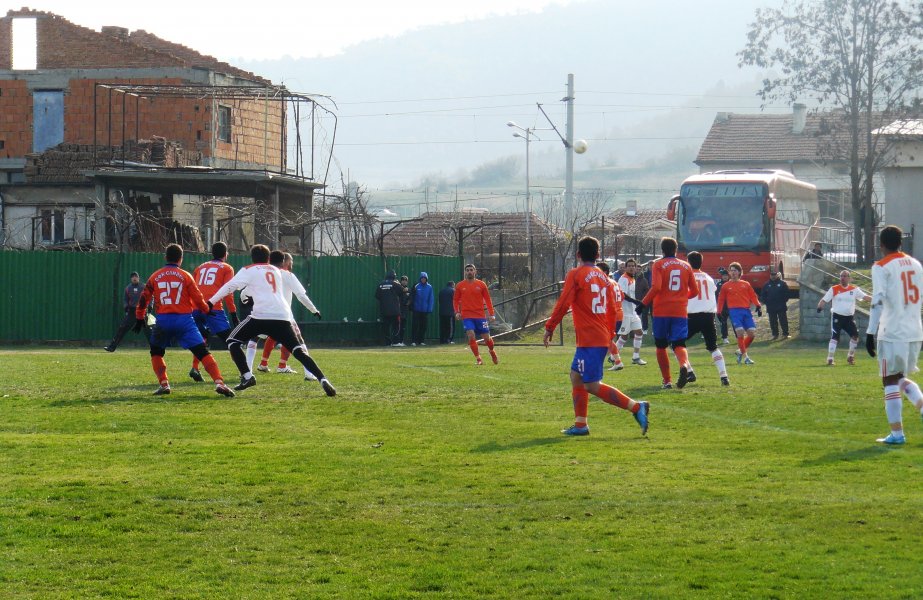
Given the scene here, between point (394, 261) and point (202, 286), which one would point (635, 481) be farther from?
point (394, 261)

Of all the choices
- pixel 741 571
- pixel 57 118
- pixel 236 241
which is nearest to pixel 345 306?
pixel 236 241

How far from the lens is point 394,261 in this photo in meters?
34.5

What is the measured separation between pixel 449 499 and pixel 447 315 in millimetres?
25058

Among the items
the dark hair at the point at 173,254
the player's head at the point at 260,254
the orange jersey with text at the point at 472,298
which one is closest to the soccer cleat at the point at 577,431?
the player's head at the point at 260,254

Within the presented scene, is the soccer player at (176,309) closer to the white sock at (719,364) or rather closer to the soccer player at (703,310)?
the white sock at (719,364)

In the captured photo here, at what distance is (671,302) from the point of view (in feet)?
51.9

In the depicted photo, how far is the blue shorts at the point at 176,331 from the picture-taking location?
47.5ft

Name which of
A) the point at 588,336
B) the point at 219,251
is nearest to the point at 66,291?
the point at 219,251

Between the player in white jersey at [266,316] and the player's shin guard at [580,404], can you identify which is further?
the player in white jersey at [266,316]

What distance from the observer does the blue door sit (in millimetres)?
49500

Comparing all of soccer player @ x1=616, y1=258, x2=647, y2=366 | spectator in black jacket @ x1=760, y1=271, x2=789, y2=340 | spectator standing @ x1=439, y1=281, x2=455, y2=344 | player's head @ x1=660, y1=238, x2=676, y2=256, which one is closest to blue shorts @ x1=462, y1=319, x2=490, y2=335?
soccer player @ x1=616, y1=258, x2=647, y2=366

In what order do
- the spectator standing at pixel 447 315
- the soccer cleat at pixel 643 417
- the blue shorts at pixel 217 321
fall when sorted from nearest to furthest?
the soccer cleat at pixel 643 417, the blue shorts at pixel 217 321, the spectator standing at pixel 447 315

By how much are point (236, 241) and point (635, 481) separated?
3902 cm

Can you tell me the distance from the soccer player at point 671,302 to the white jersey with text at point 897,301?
4.93 meters
